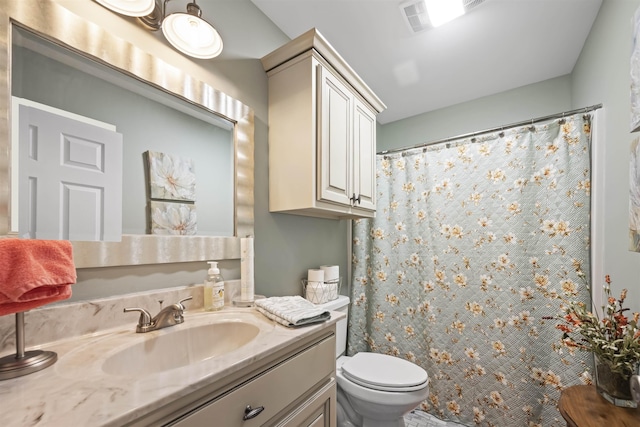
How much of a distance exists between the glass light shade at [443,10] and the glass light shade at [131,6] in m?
1.31

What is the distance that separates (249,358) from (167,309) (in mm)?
409

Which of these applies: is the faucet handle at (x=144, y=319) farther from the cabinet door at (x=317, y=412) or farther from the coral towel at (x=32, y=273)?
the cabinet door at (x=317, y=412)

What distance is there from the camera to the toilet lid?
1.39m

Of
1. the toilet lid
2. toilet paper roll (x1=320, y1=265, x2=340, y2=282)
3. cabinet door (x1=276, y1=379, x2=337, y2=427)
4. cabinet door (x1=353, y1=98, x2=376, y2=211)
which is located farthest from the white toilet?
cabinet door (x1=353, y1=98, x2=376, y2=211)

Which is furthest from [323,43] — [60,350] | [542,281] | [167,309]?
[542,281]

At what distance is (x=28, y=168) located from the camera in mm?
780

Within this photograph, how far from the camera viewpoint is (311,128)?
4.50ft

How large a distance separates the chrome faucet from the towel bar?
0.22 metres

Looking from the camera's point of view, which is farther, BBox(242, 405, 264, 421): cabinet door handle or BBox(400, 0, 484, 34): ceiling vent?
BBox(400, 0, 484, 34): ceiling vent

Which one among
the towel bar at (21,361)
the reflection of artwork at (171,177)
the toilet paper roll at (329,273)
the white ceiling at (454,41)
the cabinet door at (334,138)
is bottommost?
the toilet paper roll at (329,273)

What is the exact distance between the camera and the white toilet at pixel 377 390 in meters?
1.37

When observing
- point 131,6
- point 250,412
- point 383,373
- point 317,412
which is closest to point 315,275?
point 383,373

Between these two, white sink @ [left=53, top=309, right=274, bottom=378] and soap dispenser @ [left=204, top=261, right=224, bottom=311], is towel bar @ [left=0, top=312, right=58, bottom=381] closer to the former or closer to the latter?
white sink @ [left=53, top=309, right=274, bottom=378]

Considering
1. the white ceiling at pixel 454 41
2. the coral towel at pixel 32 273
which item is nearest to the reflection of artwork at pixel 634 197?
the white ceiling at pixel 454 41
